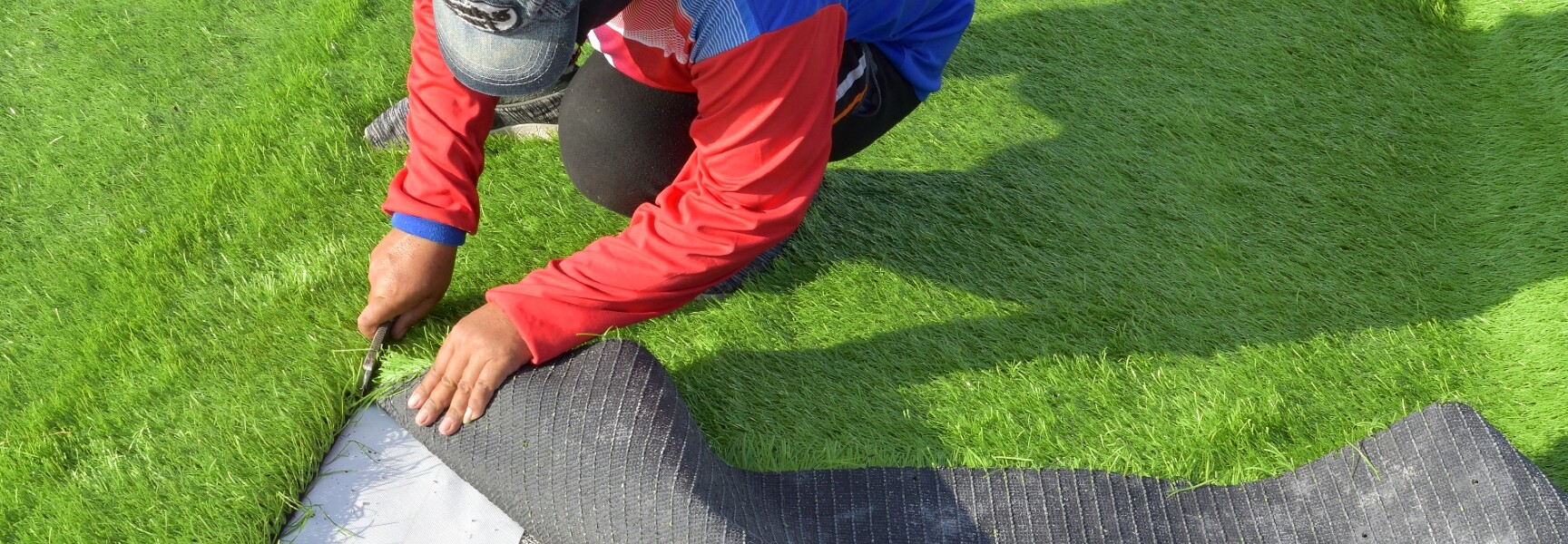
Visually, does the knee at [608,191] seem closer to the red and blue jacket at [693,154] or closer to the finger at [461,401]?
the red and blue jacket at [693,154]

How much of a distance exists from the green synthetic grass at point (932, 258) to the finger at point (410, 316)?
43 millimetres

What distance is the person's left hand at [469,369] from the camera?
1.63m

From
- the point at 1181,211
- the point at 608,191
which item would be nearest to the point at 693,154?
the point at 608,191

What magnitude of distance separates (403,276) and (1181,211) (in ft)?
5.29

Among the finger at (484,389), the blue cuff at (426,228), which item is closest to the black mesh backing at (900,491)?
the finger at (484,389)

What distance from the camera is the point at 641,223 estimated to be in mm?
1632

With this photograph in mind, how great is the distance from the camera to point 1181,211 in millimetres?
2291

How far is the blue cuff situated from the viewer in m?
1.74

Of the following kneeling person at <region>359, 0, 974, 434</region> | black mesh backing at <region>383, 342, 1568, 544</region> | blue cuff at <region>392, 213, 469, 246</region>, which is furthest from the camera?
blue cuff at <region>392, 213, 469, 246</region>

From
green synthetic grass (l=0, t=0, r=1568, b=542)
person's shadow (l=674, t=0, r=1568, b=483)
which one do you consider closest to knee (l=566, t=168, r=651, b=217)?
green synthetic grass (l=0, t=0, r=1568, b=542)

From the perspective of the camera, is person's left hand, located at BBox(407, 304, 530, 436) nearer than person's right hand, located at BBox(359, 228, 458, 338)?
Yes

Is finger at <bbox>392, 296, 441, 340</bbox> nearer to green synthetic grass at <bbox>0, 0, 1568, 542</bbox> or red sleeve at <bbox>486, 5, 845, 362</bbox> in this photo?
green synthetic grass at <bbox>0, 0, 1568, 542</bbox>

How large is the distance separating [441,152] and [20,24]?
151 centimetres

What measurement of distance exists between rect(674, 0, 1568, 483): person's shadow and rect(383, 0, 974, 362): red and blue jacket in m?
0.33
